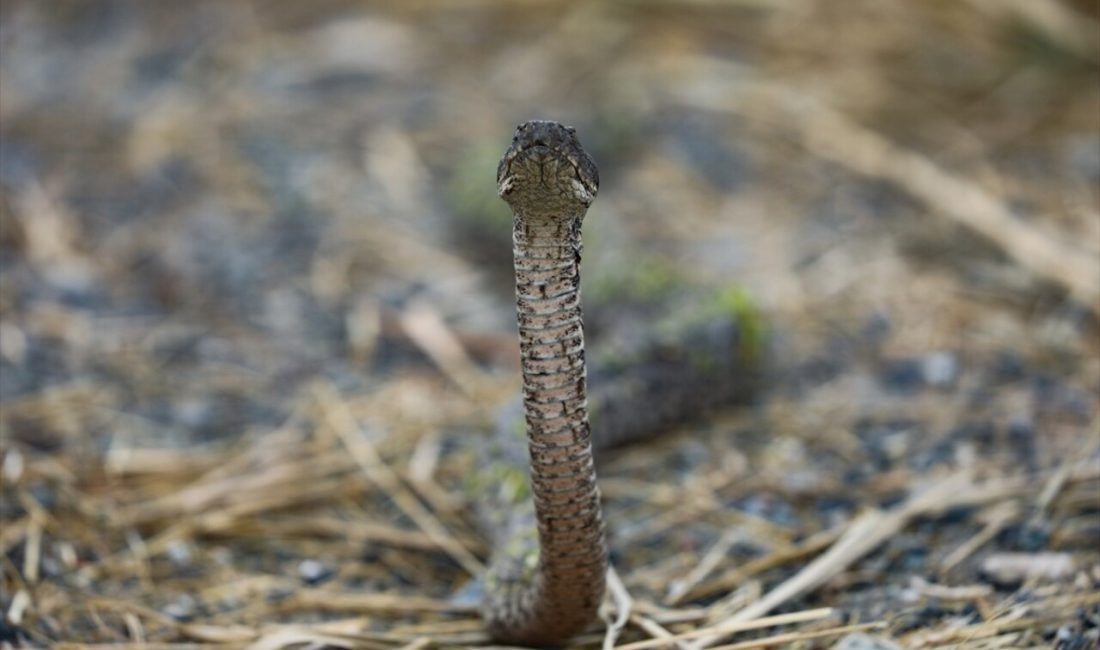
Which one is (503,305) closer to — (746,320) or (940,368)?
(746,320)

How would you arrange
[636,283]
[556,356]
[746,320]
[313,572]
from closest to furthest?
[556,356], [313,572], [746,320], [636,283]

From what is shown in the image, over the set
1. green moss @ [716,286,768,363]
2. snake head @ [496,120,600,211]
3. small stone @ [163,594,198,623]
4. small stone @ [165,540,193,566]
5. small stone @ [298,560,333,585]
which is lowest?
small stone @ [163,594,198,623]

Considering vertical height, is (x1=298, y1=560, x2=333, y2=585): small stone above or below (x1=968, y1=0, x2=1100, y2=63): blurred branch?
below

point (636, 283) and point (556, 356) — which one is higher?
point (636, 283)

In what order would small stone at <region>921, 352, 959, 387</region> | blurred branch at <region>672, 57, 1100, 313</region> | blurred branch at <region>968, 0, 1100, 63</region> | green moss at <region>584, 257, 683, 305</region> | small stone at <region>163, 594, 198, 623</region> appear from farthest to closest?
blurred branch at <region>968, 0, 1100, 63</region>
green moss at <region>584, 257, 683, 305</region>
blurred branch at <region>672, 57, 1100, 313</region>
small stone at <region>921, 352, 959, 387</region>
small stone at <region>163, 594, 198, 623</region>

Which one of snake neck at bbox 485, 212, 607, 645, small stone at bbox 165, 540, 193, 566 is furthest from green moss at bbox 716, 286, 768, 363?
small stone at bbox 165, 540, 193, 566

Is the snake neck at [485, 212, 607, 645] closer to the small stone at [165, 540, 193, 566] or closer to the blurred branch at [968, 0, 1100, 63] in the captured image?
the small stone at [165, 540, 193, 566]

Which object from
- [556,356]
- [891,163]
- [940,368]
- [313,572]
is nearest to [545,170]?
[556,356]

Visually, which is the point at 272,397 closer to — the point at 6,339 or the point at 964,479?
the point at 6,339
